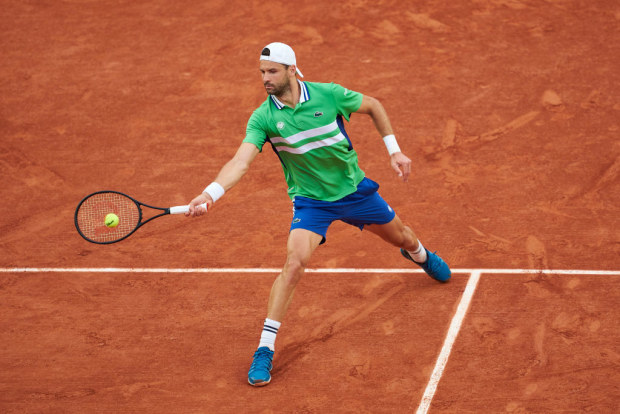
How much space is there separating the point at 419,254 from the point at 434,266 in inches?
8.6

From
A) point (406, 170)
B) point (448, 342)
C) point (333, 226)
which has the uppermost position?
point (406, 170)

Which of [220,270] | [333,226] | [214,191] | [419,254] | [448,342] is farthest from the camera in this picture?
[333,226]

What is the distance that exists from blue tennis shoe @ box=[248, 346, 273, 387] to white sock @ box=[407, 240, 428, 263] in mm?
1539

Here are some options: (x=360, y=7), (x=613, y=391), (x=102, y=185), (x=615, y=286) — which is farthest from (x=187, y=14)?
(x=613, y=391)

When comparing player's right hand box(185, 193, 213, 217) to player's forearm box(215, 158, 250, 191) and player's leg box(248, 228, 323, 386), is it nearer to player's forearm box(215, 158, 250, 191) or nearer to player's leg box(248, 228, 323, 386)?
player's forearm box(215, 158, 250, 191)

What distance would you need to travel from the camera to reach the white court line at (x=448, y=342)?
5.32 metres

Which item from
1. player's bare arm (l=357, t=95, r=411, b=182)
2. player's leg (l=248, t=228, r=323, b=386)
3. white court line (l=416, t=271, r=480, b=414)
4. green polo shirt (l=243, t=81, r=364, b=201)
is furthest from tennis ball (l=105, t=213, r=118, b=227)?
white court line (l=416, t=271, r=480, b=414)

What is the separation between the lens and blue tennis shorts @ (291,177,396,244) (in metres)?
5.72

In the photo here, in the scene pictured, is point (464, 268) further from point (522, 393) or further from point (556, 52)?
point (556, 52)

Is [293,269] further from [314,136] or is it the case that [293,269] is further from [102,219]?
[102,219]

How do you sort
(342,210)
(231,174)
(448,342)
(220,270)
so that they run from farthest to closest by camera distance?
(220,270)
(448,342)
(342,210)
(231,174)

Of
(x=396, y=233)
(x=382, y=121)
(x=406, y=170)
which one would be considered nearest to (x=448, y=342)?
(x=396, y=233)

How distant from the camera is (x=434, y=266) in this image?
6477 mm

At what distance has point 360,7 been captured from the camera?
11719 millimetres
